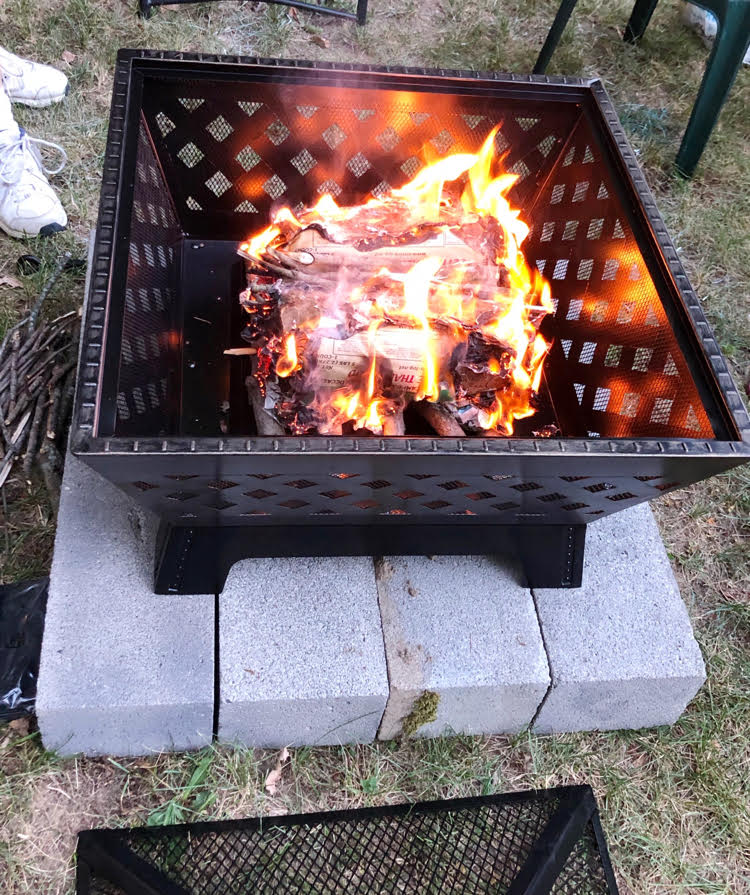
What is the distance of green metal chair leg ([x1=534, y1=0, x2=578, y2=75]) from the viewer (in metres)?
3.75

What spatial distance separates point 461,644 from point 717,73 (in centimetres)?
314

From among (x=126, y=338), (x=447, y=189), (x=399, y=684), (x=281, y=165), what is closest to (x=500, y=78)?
(x=447, y=189)

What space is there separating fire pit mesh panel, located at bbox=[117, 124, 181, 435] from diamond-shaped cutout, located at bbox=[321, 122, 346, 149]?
487 millimetres

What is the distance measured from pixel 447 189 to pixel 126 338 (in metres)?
1.19

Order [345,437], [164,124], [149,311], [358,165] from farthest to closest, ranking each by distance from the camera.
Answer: [358,165], [164,124], [149,311], [345,437]

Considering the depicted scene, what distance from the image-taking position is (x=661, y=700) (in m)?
2.04

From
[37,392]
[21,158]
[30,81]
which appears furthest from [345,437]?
[30,81]

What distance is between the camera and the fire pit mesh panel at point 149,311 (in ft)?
5.08

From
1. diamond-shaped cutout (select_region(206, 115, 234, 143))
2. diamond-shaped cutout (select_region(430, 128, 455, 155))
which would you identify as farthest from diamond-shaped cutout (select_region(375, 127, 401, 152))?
diamond-shaped cutout (select_region(206, 115, 234, 143))

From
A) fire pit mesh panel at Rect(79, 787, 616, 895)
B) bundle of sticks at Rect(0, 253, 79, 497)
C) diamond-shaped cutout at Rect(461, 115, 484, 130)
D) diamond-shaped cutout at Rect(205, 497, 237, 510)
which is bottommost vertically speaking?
fire pit mesh panel at Rect(79, 787, 616, 895)

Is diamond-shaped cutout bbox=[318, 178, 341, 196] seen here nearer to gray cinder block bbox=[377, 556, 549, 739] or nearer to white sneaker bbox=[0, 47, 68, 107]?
gray cinder block bbox=[377, 556, 549, 739]

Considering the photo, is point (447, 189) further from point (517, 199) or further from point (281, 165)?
point (281, 165)

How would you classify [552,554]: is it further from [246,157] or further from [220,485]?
[246,157]

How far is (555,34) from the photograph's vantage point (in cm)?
389
